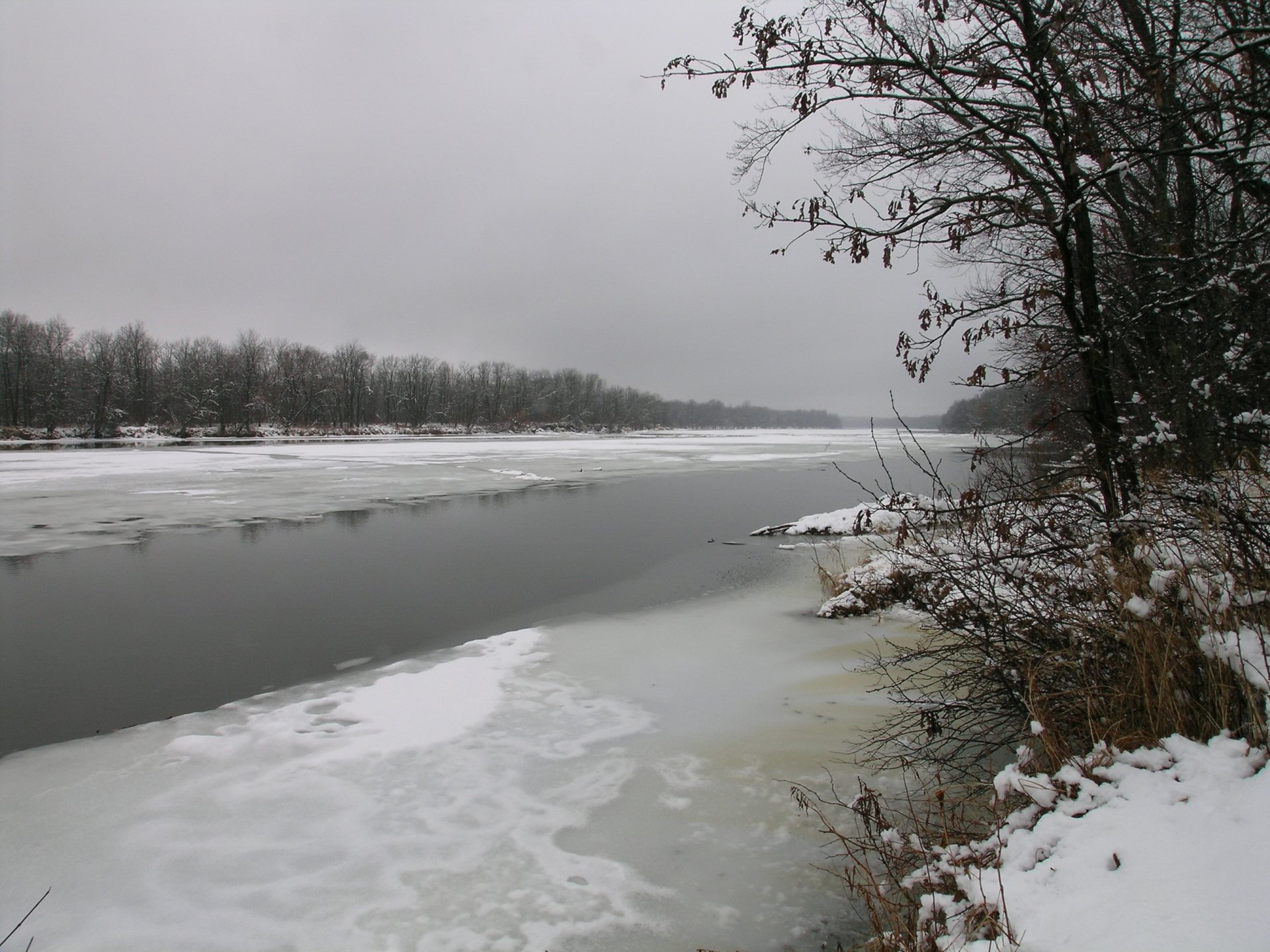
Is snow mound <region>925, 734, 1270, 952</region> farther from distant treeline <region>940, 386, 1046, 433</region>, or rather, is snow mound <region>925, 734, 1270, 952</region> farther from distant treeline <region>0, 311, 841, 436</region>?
distant treeline <region>0, 311, 841, 436</region>

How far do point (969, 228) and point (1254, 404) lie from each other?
2057 mm

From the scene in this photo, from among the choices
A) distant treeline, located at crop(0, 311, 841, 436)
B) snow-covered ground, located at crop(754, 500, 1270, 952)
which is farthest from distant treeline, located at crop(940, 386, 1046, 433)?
distant treeline, located at crop(0, 311, 841, 436)

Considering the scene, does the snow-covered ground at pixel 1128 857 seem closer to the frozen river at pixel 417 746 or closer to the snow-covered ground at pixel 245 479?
the frozen river at pixel 417 746

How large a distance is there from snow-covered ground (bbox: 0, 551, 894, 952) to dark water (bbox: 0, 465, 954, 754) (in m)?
0.93

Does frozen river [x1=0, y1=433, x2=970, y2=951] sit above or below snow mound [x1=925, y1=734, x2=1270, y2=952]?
below

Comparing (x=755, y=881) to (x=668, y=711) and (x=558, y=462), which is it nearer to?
(x=668, y=711)

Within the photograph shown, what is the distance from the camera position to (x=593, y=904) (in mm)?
3484

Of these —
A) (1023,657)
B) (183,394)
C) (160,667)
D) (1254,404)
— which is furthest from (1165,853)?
(183,394)

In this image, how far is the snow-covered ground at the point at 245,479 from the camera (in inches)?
610

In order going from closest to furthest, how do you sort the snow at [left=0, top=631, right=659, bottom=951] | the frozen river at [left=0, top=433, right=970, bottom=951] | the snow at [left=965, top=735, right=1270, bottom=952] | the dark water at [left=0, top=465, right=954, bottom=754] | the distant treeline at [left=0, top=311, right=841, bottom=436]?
the snow at [left=965, top=735, right=1270, bottom=952] < the snow at [left=0, top=631, right=659, bottom=951] < the frozen river at [left=0, top=433, right=970, bottom=951] < the dark water at [left=0, top=465, right=954, bottom=754] < the distant treeline at [left=0, top=311, right=841, bottom=436]

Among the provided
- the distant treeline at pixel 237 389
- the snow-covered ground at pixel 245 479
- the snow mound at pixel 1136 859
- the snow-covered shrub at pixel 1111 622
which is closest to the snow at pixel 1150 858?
the snow mound at pixel 1136 859

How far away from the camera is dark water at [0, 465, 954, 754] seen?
A: 6.49 metres

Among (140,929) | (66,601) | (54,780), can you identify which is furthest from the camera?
(66,601)

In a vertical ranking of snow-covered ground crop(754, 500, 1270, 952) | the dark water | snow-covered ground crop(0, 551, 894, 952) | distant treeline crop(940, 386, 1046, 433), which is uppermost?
distant treeline crop(940, 386, 1046, 433)
